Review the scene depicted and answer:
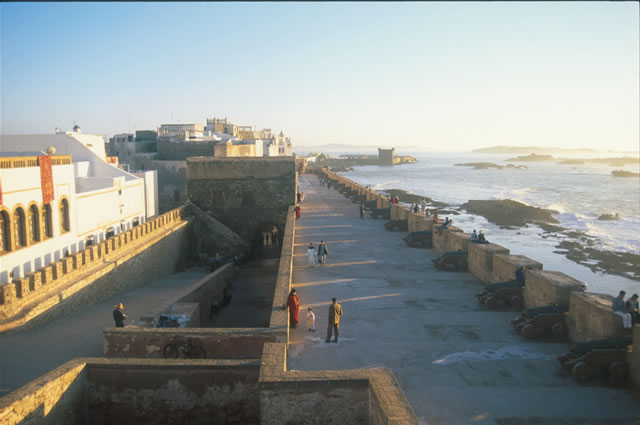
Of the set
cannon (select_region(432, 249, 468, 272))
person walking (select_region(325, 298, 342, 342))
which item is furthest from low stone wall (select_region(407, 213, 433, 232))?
person walking (select_region(325, 298, 342, 342))

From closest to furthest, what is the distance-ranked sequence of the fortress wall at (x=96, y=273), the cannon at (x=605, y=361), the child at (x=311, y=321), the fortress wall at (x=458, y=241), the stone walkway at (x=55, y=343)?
the cannon at (x=605, y=361) → the child at (x=311, y=321) → the stone walkway at (x=55, y=343) → the fortress wall at (x=96, y=273) → the fortress wall at (x=458, y=241)

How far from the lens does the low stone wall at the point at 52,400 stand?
18.2 ft

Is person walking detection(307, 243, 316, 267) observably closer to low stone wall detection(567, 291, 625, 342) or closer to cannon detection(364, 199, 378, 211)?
low stone wall detection(567, 291, 625, 342)

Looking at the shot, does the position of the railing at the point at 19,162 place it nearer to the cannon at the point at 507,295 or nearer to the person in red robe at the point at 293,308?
the person in red robe at the point at 293,308

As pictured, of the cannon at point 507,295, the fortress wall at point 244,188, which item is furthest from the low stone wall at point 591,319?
the fortress wall at point 244,188

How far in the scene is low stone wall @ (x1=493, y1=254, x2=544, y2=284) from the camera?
10203 mm

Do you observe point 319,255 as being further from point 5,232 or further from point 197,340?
point 5,232

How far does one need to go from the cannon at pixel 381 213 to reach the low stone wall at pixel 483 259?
9.91 meters

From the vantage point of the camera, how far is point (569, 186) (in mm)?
81812

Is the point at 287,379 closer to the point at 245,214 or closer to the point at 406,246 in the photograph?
the point at 406,246

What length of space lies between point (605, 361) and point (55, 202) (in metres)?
16.7

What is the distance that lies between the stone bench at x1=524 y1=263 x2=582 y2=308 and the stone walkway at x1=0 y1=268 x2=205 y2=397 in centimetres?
855

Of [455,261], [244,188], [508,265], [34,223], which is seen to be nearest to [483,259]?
[455,261]

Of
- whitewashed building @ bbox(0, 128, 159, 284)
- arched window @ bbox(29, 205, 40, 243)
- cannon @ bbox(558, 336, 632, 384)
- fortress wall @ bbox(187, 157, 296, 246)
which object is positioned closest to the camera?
cannon @ bbox(558, 336, 632, 384)
